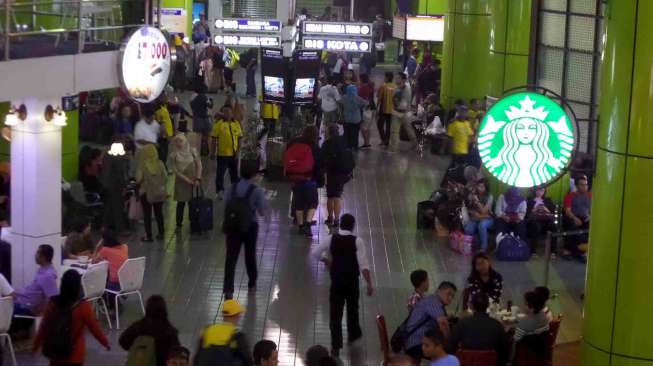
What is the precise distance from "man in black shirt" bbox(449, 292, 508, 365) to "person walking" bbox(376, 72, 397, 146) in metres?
15.5

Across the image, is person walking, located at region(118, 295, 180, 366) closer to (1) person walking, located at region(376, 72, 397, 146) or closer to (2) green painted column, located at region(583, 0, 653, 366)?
(2) green painted column, located at region(583, 0, 653, 366)

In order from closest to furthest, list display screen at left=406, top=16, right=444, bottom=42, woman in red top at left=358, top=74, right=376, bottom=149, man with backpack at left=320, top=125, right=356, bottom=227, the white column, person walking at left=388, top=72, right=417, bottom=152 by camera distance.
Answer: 1. the white column
2. man with backpack at left=320, top=125, right=356, bottom=227
3. person walking at left=388, top=72, right=417, bottom=152
4. woman in red top at left=358, top=74, right=376, bottom=149
5. display screen at left=406, top=16, right=444, bottom=42

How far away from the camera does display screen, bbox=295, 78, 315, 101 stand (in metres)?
26.5

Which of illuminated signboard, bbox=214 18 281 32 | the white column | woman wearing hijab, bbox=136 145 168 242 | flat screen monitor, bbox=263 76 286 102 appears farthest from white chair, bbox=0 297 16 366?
illuminated signboard, bbox=214 18 281 32

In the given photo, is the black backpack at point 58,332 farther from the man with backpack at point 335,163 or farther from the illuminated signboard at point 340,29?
the illuminated signboard at point 340,29

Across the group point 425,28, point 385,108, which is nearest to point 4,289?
point 385,108

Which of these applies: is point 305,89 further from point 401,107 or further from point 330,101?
point 401,107

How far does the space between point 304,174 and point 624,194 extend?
8391 millimetres

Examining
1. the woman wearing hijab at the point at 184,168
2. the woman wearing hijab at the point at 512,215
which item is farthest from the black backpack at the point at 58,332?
the woman wearing hijab at the point at 512,215

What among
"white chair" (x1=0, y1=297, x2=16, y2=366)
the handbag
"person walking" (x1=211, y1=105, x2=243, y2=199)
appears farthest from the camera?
"person walking" (x1=211, y1=105, x2=243, y2=199)

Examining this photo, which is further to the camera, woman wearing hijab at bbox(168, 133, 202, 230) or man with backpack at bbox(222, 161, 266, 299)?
woman wearing hijab at bbox(168, 133, 202, 230)

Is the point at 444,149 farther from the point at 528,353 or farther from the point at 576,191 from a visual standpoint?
the point at 528,353

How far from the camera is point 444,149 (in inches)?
1019

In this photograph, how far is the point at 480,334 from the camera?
35.3 feet
